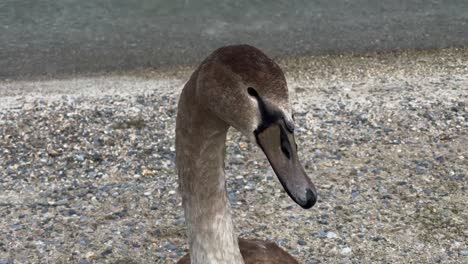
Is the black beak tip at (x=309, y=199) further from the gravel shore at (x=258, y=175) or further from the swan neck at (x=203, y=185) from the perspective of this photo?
the gravel shore at (x=258, y=175)

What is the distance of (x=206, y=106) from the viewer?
284 centimetres

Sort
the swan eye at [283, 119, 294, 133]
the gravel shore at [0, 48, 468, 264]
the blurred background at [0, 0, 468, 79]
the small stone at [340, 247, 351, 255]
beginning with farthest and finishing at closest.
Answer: the blurred background at [0, 0, 468, 79], the gravel shore at [0, 48, 468, 264], the small stone at [340, 247, 351, 255], the swan eye at [283, 119, 294, 133]

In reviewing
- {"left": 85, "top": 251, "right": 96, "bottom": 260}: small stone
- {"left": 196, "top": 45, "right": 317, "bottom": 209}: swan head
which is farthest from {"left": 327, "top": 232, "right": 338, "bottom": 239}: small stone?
{"left": 196, "top": 45, "right": 317, "bottom": 209}: swan head

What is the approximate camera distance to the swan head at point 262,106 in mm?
2557

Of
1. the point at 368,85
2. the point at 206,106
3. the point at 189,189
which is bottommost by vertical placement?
the point at 368,85

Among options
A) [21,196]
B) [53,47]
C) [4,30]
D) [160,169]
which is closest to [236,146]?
[160,169]

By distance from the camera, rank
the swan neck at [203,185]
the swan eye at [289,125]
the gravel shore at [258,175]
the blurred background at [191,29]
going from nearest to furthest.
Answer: the swan eye at [289,125] < the swan neck at [203,185] < the gravel shore at [258,175] < the blurred background at [191,29]

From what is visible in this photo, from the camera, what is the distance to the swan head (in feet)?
8.39

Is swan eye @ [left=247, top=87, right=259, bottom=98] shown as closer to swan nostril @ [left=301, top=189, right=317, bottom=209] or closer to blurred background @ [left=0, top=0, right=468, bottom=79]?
swan nostril @ [left=301, top=189, right=317, bottom=209]

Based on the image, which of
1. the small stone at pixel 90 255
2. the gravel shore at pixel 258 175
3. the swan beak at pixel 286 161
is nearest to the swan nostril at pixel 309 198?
the swan beak at pixel 286 161

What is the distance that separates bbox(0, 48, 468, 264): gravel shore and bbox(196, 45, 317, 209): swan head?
2682 millimetres

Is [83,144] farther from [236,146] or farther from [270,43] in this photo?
[270,43]

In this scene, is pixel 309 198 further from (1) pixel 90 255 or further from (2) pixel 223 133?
(1) pixel 90 255

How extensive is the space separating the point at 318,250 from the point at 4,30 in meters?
6.78
